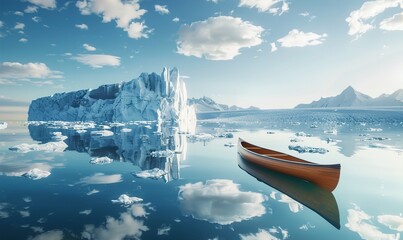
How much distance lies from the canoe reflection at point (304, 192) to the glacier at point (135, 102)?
3984cm

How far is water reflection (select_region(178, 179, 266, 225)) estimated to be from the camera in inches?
324

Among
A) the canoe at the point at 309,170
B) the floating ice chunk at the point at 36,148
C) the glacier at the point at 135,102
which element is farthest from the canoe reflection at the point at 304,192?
the glacier at the point at 135,102

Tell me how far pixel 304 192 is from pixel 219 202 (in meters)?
4.15

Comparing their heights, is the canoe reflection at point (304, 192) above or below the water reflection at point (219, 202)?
below

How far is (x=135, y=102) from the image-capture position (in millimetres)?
60719

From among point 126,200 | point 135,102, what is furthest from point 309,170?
point 135,102

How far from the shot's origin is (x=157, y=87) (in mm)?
61406

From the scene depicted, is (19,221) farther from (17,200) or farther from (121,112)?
(121,112)

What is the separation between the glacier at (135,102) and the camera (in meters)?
60.6

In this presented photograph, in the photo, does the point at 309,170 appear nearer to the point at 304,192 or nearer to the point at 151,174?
the point at 304,192

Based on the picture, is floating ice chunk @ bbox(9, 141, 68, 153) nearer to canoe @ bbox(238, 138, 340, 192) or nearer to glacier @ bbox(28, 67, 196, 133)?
canoe @ bbox(238, 138, 340, 192)

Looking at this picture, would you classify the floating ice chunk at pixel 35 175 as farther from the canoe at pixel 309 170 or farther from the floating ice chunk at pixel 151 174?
the canoe at pixel 309 170

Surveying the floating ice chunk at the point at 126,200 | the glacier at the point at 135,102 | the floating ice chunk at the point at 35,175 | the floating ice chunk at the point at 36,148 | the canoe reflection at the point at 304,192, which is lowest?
the canoe reflection at the point at 304,192

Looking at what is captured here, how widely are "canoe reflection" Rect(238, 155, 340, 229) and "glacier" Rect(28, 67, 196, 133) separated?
39.8 metres
